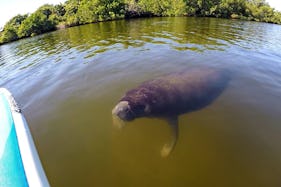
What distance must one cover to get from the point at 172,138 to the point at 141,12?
153 ft

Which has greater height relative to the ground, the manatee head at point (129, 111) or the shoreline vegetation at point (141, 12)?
the shoreline vegetation at point (141, 12)

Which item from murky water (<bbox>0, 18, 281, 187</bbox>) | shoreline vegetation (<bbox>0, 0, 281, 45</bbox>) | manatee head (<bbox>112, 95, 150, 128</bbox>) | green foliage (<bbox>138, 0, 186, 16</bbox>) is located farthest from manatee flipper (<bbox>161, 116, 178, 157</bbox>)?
green foliage (<bbox>138, 0, 186, 16</bbox>)

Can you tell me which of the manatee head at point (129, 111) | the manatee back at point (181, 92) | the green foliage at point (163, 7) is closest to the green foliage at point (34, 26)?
the green foliage at point (163, 7)

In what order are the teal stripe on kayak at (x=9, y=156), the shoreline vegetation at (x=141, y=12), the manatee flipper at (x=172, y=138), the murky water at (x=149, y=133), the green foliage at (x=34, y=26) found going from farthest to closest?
the shoreline vegetation at (x=141, y=12), the green foliage at (x=34, y=26), the manatee flipper at (x=172, y=138), the murky water at (x=149, y=133), the teal stripe on kayak at (x=9, y=156)

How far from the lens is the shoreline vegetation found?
1542 inches

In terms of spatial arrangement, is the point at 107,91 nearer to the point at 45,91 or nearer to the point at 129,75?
the point at 129,75

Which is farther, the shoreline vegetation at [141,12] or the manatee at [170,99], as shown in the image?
the shoreline vegetation at [141,12]

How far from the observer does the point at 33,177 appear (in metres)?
3.17

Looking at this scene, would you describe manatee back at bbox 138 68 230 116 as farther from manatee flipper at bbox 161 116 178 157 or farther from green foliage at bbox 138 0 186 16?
green foliage at bbox 138 0 186 16

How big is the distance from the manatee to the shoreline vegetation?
38.6 m

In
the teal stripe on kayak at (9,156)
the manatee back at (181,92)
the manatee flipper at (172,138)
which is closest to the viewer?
the teal stripe on kayak at (9,156)

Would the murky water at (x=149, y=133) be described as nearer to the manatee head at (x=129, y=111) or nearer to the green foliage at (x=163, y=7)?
the manatee head at (x=129, y=111)

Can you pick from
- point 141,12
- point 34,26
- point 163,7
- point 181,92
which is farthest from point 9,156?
point 163,7

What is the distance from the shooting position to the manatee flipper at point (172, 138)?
4341 mm
